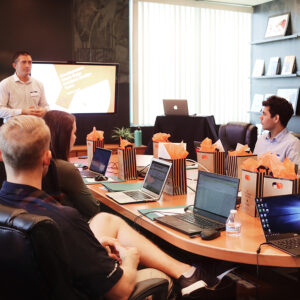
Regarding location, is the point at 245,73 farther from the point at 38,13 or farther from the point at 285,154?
the point at 285,154

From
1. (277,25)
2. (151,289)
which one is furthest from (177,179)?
(277,25)

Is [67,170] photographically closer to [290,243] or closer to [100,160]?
[100,160]

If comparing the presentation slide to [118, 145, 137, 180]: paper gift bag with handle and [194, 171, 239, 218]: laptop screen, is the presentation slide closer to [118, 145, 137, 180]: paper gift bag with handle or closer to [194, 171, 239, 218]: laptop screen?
[118, 145, 137, 180]: paper gift bag with handle

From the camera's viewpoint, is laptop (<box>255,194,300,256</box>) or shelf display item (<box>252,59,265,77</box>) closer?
laptop (<box>255,194,300,256</box>)

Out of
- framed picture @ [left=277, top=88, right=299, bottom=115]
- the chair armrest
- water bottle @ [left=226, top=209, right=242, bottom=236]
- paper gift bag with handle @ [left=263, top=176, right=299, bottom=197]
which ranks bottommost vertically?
the chair armrest

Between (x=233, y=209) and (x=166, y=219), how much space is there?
0.35 m

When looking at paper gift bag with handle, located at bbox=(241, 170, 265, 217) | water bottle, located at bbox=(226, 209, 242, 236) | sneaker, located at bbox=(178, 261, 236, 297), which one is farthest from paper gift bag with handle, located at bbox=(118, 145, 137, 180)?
water bottle, located at bbox=(226, 209, 242, 236)

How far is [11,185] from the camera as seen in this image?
1.52 m

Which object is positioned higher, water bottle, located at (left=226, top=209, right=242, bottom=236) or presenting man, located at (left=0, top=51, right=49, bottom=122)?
presenting man, located at (left=0, top=51, right=49, bottom=122)

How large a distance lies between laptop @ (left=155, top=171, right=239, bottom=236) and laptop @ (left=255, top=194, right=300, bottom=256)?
241 mm

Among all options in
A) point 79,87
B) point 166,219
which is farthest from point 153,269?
point 79,87

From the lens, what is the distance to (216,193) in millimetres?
2389

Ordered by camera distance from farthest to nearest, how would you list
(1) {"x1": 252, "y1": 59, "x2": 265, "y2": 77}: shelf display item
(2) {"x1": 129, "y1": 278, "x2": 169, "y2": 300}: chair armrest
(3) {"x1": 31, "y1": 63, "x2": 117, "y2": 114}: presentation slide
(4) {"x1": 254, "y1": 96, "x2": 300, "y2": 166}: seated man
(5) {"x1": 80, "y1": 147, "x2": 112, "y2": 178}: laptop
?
1. (1) {"x1": 252, "y1": 59, "x2": 265, "y2": 77}: shelf display item
2. (3) {"x1": 31, "y1": 63, "x2": 117, "y2": 114}: presentation slide
3. (4) {"x1": 254, "y1": 96, "x2": 300, "y2": 166}: seated man
4. (5) {"x1": 80, "y1": 147, "x2": 112, "y2": 178}: laptop
5. (2) {"x1": 129, "y1": 278, "x2": 169, "y2": 300}: chair armrest

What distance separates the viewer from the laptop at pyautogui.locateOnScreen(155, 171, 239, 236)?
2.24 m
